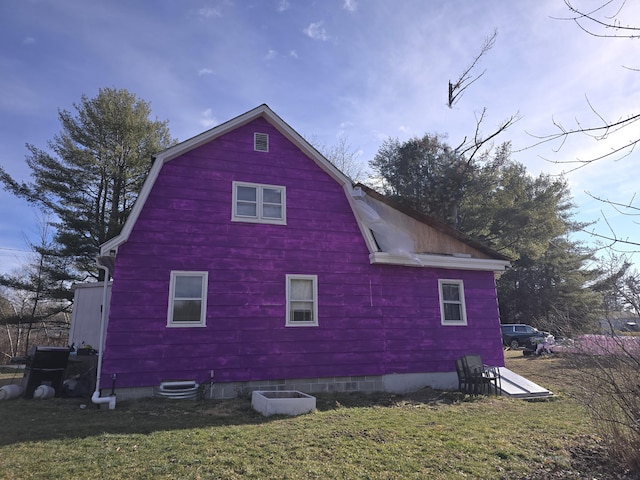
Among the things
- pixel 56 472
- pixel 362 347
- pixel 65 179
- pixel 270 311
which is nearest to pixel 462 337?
pixel 362 347

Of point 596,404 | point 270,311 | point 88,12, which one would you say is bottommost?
point 596,404

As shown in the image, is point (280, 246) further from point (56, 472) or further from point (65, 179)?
point (65, 179)

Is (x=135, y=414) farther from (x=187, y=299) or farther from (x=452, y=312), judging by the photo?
(x=452, y=312)

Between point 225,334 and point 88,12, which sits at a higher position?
point 88,12

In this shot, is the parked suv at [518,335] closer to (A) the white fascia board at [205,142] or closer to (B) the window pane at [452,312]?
(B) the window pane at [452,312]

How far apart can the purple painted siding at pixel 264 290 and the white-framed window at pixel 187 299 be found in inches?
6.1

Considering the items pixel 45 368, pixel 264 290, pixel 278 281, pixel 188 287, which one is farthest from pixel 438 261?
pixel 45 368

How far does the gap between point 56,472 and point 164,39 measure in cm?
894

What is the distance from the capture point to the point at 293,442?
5445mm

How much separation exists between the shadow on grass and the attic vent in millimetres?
6188

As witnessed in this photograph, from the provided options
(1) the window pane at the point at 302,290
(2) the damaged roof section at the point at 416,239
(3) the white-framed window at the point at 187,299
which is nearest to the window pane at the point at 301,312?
(1) the window pane at the point at 302,290

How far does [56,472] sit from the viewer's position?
436 centimetres

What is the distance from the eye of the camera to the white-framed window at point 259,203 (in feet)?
32.6

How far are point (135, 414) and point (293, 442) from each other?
3519 millimetres
